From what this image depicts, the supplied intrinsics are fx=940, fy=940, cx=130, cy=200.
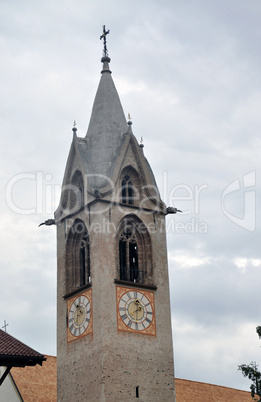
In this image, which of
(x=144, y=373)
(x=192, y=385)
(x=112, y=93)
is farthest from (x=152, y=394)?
(x=112, y=93)

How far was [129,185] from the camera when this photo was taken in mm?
49188

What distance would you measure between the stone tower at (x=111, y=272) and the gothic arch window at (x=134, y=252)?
0.05 m

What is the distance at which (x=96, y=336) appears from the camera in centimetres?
4438

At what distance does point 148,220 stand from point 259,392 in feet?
46.0

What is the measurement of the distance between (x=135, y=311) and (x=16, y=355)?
43.0 ft

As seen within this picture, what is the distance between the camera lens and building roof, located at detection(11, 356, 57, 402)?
4647 cm

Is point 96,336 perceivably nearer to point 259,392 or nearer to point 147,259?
point 147,259

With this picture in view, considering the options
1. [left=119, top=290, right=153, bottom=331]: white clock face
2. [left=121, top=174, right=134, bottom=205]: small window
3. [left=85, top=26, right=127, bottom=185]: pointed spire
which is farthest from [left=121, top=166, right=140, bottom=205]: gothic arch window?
[left=119, top=290, right=153, bottom=331]: white clock face

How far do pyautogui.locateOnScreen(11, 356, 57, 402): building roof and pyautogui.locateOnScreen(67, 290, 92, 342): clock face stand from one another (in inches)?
125

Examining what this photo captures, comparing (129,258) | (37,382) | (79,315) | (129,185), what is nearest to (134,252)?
(129,258)

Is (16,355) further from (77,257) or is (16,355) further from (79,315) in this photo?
(77,257)

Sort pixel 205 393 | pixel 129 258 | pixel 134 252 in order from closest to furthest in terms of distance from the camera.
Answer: pixel 129 258 < pixel 134 252 < pixel 205 393

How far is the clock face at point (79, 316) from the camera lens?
45469 mm

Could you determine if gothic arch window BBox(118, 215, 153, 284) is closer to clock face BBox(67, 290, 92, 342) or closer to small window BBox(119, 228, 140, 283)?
small window BBox(119, 228, 140, 283)
